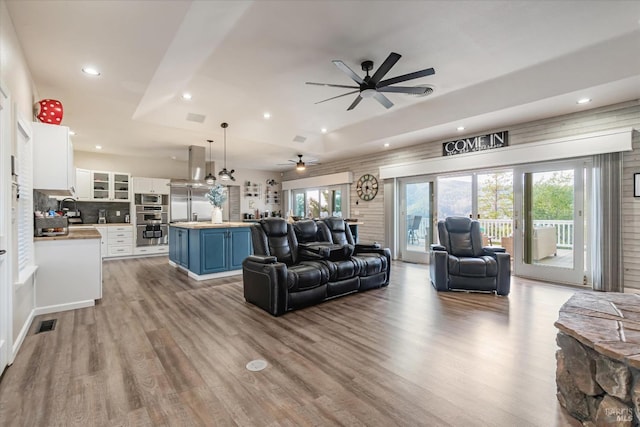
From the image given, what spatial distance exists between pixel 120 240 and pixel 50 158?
15.3 ft

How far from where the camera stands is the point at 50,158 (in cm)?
351

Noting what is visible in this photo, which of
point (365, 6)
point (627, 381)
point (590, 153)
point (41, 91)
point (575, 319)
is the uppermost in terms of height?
point (365, 6)

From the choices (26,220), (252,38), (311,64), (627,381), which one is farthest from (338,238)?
(26,220)

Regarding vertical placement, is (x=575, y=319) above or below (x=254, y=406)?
above

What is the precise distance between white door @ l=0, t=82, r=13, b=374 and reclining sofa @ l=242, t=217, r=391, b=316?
2.14m

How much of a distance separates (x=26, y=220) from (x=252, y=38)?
3.15 meters

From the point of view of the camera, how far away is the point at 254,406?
5.97 ft

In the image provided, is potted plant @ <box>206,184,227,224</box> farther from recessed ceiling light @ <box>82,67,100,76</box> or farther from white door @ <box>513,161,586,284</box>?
white door @ <box>513,161,586,284</box>

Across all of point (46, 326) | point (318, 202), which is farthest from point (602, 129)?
point (46, 326)

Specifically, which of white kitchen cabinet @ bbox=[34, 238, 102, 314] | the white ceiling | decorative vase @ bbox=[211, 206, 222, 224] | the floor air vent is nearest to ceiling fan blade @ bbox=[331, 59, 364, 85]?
the white ceiling

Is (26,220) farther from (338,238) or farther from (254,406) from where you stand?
(338,238)

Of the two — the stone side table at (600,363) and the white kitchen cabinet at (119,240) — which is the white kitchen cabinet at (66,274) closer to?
the white kitchen cabinet at (119,240)

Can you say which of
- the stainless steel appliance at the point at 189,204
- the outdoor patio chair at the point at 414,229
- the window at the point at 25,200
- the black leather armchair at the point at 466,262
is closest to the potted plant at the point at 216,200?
the window at the point at 25,200

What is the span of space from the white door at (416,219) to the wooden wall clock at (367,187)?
746 millimetres
